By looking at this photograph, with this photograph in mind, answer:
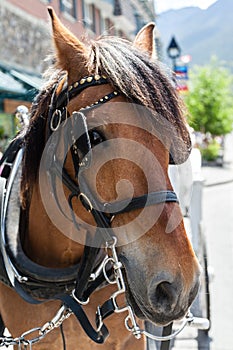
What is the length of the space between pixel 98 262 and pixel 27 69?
12.0 metres

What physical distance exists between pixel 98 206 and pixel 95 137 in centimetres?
24

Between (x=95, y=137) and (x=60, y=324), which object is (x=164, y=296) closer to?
Result: (x=95, y=137)

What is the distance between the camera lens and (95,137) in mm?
1749

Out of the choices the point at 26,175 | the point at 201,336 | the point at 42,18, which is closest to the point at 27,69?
the point at 42,18

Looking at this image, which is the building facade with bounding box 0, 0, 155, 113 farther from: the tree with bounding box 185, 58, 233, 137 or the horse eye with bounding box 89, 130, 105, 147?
the tree with bounding box 185, 58, 233, 137

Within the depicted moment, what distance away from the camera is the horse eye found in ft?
5.70

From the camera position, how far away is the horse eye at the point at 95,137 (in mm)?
1736

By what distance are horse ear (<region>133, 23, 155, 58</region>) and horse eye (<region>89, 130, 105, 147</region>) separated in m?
0.52

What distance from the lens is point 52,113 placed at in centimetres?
200

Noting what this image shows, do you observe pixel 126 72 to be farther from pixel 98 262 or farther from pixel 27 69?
pixel 27 69

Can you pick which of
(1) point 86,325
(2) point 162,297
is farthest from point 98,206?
(1) point 86,325

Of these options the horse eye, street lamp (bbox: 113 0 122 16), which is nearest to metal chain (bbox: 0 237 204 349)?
the horse eye

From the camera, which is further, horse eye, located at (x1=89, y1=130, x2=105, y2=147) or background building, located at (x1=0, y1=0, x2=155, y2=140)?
background building, located at (x1=0, y1=0, x2=155, y2=140)

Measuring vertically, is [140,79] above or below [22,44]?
below
